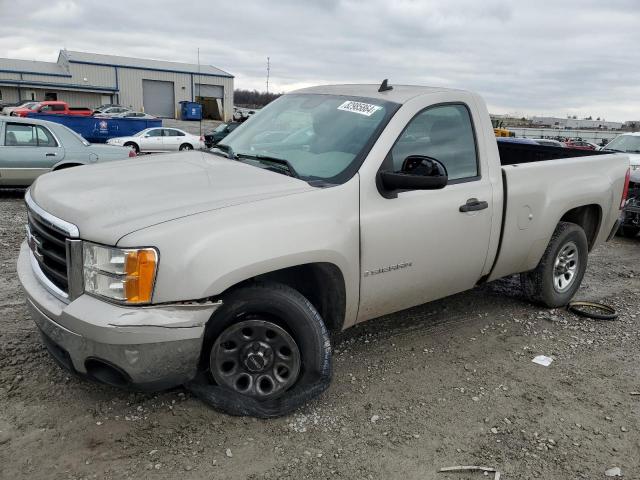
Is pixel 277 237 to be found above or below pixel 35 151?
below

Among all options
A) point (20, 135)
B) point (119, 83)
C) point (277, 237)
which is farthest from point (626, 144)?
point (119, 83)

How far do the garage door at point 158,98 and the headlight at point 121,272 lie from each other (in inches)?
2389

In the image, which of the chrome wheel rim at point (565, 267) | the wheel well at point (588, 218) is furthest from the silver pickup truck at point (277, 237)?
the wheel well at point (588, 218)

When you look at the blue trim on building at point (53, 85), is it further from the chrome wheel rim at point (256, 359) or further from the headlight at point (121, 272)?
the chrome wheel rim at point (256, 359)

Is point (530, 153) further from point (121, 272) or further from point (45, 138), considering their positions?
point (45, 138)

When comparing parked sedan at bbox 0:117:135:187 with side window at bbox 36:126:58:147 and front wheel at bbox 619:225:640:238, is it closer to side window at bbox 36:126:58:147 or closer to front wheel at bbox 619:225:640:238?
side window at bbox 36:126:58:147

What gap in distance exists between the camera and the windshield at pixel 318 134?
341cm

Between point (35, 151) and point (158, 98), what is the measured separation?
53.8 m

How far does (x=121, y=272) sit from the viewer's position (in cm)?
258

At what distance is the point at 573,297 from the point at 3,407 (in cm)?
503

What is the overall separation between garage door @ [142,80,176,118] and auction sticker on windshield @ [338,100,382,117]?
59.7 metres

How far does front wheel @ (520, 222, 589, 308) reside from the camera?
4891 millimetres

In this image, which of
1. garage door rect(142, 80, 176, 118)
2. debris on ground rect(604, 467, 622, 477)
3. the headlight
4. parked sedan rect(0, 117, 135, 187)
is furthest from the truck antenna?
garage door rect(142, 80, 176, 118)

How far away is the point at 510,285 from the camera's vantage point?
5805 millimetres
